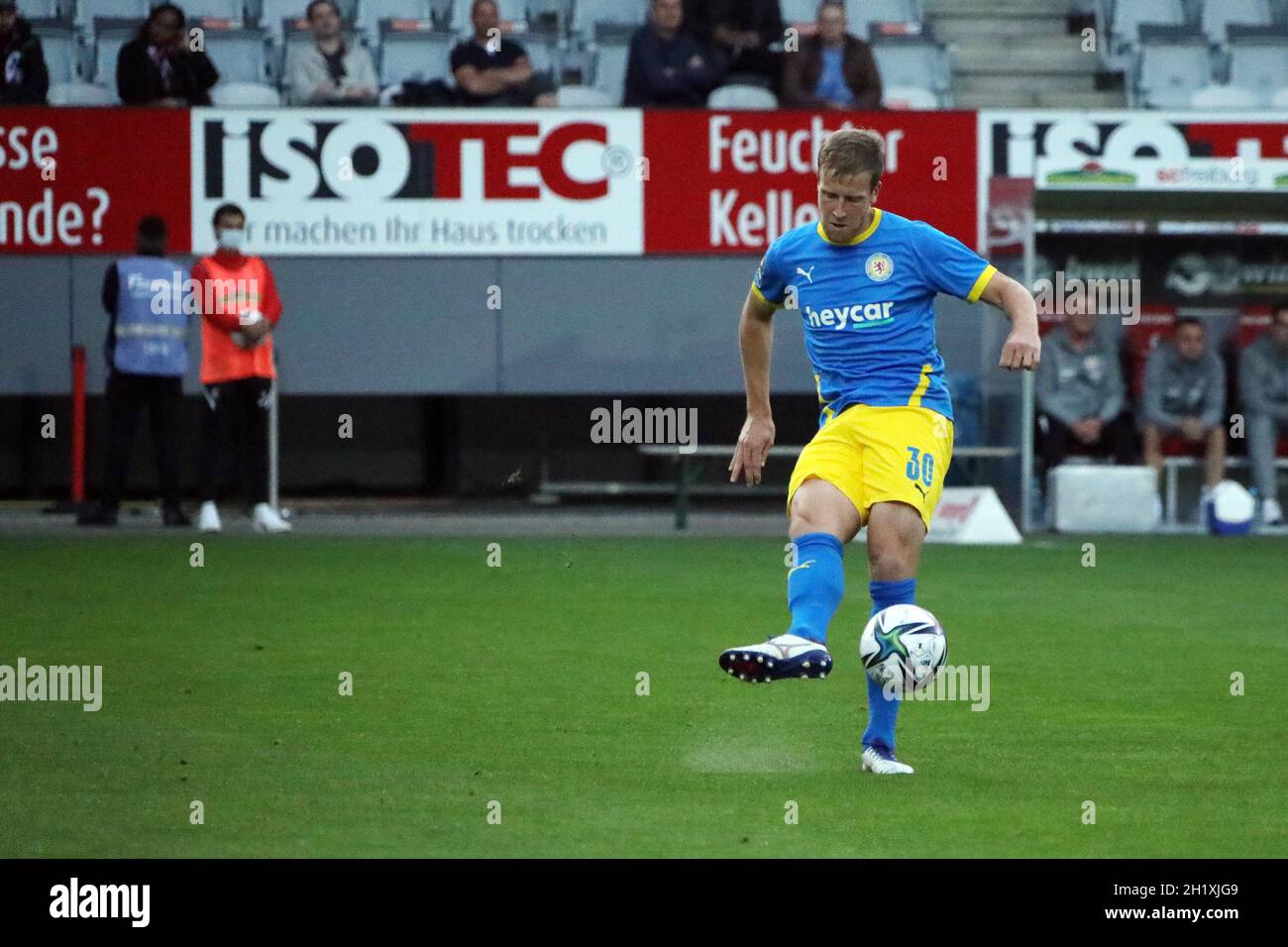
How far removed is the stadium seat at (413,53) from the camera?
20.8m

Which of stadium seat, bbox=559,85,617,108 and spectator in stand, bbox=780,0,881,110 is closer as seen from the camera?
spectator in stand, bbox=780,0,881,110

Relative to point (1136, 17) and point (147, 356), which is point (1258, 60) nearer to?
point (1136, 17)

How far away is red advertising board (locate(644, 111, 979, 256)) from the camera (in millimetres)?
19000

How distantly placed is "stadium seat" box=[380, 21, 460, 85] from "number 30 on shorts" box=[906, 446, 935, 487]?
47.2 ft

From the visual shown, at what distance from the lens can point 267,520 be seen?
664 inches

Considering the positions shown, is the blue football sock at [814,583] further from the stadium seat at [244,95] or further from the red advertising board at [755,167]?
the stadium seat at [244,95]

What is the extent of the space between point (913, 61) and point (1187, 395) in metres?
4.46

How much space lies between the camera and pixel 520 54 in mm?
19328

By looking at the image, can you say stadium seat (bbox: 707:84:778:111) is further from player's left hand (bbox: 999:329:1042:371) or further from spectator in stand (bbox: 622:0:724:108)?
player's left hand (bbox: 999:329:1042:371)

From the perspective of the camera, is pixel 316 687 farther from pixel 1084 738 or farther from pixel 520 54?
pixel 520 54

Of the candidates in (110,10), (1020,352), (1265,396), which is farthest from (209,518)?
(1020,352)

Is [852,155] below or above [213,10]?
below

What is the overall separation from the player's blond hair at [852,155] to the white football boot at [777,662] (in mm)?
1414

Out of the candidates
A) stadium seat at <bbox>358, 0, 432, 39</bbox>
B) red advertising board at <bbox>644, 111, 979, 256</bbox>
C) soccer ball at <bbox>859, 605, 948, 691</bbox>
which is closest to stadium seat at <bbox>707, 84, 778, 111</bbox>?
red advertising board at <bbox>644, 111, 979, 256</bbox>
